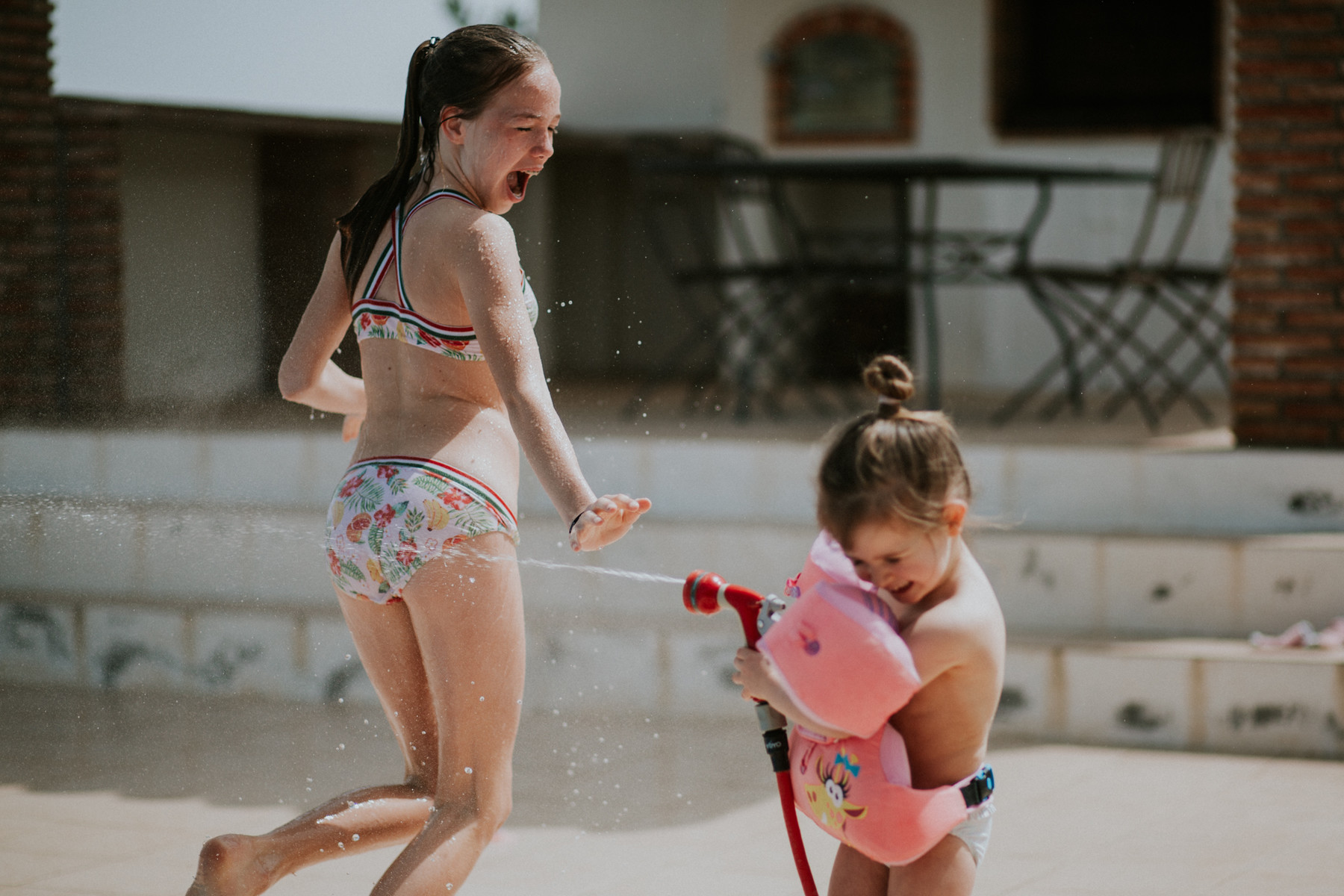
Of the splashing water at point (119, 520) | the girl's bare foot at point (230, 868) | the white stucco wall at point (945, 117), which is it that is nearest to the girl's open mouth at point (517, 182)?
the girl's bare foot at point (230, 868)

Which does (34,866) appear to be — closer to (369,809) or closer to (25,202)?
(369,809)

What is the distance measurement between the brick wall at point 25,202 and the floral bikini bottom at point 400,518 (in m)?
2.23

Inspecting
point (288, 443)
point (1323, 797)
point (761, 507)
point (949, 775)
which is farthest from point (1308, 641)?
point (288, 443)

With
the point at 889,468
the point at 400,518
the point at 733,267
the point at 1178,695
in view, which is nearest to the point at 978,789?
the point at 889,468

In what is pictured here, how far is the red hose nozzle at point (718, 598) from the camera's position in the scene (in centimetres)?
186

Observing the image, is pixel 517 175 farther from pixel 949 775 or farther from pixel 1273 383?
pixel 1273 383

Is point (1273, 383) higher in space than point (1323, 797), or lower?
higher

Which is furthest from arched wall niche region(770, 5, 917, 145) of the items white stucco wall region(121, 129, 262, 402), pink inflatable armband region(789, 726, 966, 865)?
pink inflatable armband region(789, 726, 966, 865)

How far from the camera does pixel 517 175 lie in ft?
7.34

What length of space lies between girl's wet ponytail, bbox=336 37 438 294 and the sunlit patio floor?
145cm

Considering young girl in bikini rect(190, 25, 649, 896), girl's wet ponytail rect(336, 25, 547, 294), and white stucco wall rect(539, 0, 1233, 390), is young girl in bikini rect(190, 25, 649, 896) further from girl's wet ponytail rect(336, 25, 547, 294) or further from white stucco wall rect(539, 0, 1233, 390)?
white stucco wall rect(539, 0, 1233, 390)

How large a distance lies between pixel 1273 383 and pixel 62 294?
155 inches

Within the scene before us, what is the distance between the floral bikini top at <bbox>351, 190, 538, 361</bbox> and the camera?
7.05 ft

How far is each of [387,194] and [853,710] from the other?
3.47ft
